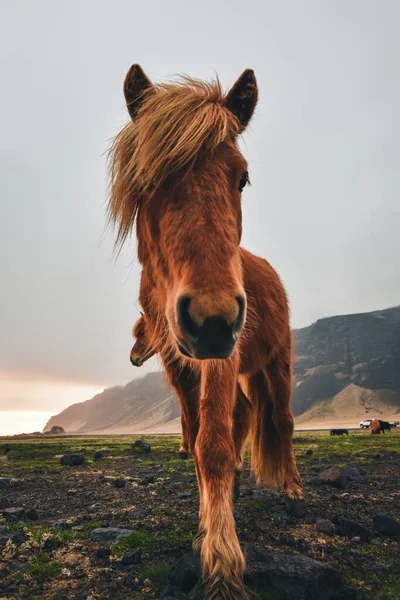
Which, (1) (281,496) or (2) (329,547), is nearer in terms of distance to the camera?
(2) (329,547)

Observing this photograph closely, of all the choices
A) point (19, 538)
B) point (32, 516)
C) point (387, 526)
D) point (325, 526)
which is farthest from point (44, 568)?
point (387, 526)

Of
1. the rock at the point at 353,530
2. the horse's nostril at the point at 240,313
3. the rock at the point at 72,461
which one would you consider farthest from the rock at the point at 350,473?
the rock at the point at 72,461

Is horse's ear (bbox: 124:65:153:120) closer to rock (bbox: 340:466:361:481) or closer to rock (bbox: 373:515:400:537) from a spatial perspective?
rock (bbox: 373:515:400:537)

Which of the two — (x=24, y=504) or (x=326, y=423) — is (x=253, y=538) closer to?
(x=24, y=504)

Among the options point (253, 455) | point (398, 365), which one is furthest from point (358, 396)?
point (253, 455)

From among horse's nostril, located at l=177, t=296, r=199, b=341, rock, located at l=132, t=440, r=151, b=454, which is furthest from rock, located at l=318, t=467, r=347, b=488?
rock, located at l=132, t=440, r=151, b=454

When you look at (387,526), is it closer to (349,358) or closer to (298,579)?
(298,579)

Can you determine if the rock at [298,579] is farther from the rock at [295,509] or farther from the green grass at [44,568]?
the rock at [295,509]

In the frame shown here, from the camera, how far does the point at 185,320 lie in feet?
8.68

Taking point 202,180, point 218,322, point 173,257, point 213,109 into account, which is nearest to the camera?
point 218,322

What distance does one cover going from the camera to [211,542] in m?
3.22

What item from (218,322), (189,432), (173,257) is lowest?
(189,432)

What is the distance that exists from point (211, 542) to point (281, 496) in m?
4.04

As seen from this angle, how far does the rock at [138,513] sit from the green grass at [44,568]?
1.68 m
